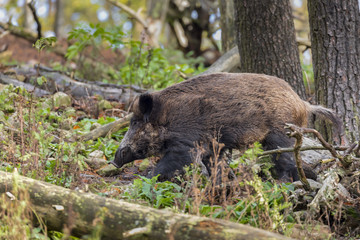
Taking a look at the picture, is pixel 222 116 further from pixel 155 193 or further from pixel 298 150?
pixel 298 150

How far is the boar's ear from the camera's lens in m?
5.82

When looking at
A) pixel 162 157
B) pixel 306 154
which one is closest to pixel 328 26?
pixel 306 154

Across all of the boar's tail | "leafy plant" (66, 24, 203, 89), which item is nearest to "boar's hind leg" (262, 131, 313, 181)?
the boar's tail

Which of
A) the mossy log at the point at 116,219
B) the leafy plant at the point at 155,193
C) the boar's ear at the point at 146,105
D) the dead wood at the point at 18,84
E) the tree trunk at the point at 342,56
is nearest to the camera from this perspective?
the mossy log at the point at 116,219

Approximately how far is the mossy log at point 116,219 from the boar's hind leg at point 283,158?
2521 mm

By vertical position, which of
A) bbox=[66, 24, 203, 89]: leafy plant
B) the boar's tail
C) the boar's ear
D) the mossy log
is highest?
bbox=[66, 24, 203, 89]: leafy plant

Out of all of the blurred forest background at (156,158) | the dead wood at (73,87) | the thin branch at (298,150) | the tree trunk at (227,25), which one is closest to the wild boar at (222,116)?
the blurred forest background at (156,158)

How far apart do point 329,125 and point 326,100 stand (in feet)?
1.23

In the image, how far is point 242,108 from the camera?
5.64 m

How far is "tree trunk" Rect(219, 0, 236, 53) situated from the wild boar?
192 inches

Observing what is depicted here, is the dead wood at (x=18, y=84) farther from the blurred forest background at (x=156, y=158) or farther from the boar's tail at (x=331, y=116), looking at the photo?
the boar's tail at (x=331, y=116)

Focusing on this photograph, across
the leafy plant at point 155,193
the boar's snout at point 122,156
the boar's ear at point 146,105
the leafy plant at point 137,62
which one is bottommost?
the leafy plant at point 155,193

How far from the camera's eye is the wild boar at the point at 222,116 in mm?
5562

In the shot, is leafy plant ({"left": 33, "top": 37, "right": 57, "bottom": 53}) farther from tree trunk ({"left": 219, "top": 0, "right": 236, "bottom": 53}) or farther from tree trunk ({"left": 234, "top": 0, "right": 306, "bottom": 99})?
tree trunk ({"left": 219, "top": 0, "right": 236, "bottom": 53})
